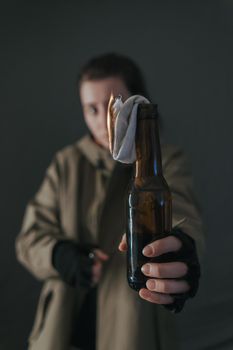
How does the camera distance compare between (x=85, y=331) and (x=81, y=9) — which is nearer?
(x=85, y=331)

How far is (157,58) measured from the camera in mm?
828

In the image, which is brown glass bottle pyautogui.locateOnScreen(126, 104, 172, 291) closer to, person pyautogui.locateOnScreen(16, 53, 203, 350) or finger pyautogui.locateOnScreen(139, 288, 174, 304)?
finger pyautogui.locateOnScreen(139, 288, 174, 304)

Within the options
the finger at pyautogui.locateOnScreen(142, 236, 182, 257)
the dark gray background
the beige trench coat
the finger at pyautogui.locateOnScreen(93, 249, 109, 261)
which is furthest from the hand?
the dark gray background

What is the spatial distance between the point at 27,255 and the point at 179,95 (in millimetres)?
367

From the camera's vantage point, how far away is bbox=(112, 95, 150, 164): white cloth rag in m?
0.27

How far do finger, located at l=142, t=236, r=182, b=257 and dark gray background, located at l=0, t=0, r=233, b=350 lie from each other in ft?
1.40

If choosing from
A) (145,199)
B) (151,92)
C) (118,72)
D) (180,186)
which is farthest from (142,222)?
(151,92)

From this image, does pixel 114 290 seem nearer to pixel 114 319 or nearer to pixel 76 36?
pixel 114 319

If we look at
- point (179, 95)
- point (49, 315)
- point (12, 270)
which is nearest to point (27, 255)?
point (49, 315)

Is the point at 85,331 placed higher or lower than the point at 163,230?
lower

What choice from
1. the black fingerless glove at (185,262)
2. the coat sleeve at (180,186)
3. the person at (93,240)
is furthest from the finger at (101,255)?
the black fingerless glove at (185,262)

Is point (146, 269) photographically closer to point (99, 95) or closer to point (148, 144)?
point (148, 144)

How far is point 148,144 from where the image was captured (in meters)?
0.27

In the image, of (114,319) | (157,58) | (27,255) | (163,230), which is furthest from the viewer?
(157,58)
